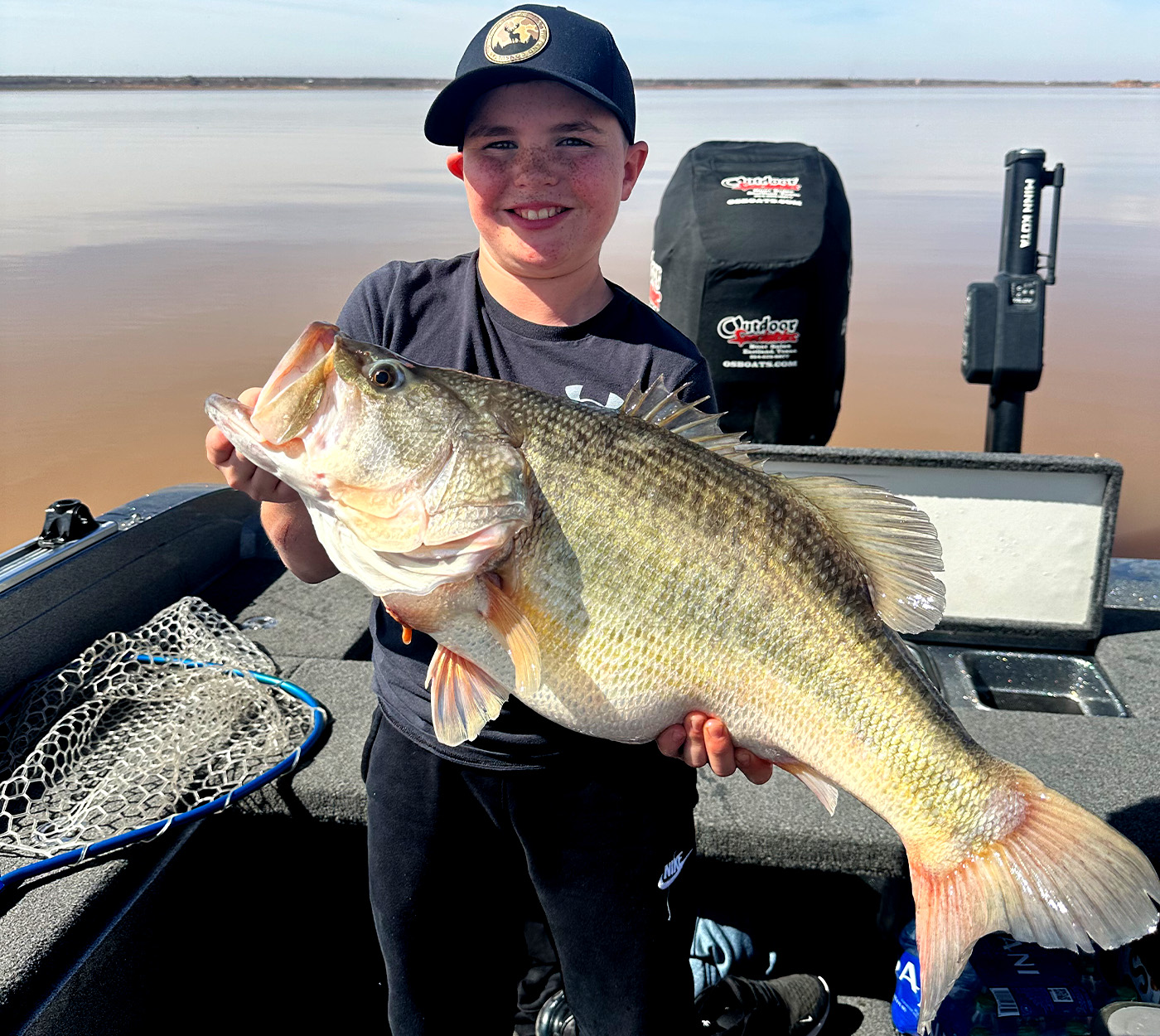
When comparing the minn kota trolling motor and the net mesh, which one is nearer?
the net mesh

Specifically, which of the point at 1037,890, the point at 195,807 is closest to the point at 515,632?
the point at 1037,890

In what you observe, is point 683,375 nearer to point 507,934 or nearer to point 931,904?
point 931,904

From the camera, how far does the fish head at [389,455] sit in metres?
1.60

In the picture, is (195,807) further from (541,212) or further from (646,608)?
(541,212)

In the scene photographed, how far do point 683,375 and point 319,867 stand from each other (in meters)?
2.15

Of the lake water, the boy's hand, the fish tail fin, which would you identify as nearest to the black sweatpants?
the boy's hand

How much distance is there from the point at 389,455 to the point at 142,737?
1801 millimetres

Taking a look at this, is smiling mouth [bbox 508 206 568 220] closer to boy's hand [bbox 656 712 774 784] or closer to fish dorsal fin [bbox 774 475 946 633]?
fish dorsal fin [bbox 774 475 946 633]

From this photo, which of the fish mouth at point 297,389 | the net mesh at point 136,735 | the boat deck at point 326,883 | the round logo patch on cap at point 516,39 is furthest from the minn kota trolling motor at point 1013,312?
the fish mouth at point 297,389

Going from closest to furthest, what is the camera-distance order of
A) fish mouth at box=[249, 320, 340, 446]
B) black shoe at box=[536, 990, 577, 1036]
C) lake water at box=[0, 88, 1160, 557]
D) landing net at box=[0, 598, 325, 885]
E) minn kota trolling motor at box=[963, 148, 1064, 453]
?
fish mouth at box=[249, 320, 340, 446], landing net at box=[0, 598, 325, 885], black shoe at box=[536, 990, 577, 1036], minn kota trolling motor at box=[963, 148, 1064, 453], lake water at box=[0, 88, 1160, 557]

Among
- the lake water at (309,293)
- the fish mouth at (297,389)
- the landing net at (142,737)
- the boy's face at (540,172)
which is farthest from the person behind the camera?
the lake water at (309,293)

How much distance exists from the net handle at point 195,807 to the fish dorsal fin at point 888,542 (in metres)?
1.73

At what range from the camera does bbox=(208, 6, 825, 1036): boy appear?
1.92 m

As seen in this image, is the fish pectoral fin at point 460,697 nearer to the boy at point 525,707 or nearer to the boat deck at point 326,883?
the boy at point 525,707
